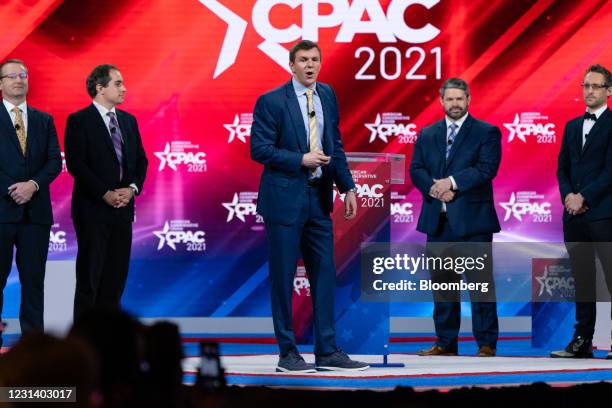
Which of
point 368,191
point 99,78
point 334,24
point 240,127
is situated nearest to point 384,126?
point 334,24

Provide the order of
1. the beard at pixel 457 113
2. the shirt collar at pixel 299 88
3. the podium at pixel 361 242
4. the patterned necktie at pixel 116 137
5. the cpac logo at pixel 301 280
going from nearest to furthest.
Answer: the shirt collar at pixel 299 88 < the podium at pixel 361 242 < the patterned necktie at pixel 116 137 < the beard at pixel 457 113 < the cpac logo at pixel 301 280

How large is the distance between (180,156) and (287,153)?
2910 millimetres

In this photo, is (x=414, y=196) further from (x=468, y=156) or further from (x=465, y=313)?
(x=468, y=156)

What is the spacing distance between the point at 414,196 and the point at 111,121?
2572mm

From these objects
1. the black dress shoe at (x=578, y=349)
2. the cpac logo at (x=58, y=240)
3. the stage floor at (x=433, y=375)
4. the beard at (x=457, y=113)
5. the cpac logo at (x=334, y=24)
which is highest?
the cpac logo at (x=334, y=24)

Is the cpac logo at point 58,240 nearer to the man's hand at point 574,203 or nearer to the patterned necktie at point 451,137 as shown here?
the patterned necktie at point 451,137

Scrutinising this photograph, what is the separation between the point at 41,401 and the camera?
1.62 metres

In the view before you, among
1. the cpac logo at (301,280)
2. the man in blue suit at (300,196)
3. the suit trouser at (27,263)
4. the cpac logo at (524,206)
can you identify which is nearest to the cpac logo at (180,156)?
the cpac logo at (301,280)

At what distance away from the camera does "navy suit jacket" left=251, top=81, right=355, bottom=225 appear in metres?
5.02

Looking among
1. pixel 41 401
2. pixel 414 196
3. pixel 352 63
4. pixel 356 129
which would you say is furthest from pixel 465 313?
pixel 41 401

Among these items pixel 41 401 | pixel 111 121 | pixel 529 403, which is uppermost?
pixel 111 121

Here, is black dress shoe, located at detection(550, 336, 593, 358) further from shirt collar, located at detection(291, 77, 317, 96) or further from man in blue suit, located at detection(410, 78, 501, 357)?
shirt collar, located at detection(291, 77, 317, 96)

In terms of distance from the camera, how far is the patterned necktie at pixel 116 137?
6086 millimetres

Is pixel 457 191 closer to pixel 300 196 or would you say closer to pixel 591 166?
pixel 591 166
